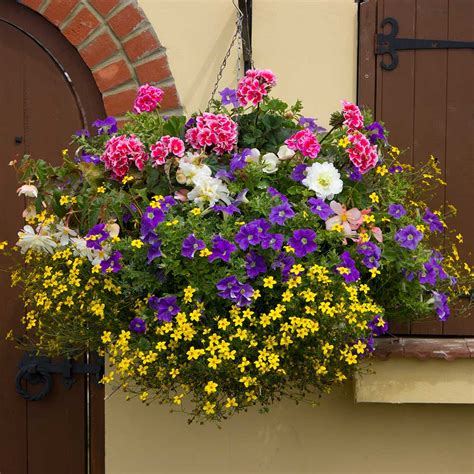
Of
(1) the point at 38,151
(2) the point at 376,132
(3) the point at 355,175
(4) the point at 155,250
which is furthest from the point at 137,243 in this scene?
(1) the point at 38,151

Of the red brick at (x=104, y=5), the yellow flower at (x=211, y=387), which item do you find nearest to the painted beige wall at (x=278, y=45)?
the red brick at (x=104, y=5)

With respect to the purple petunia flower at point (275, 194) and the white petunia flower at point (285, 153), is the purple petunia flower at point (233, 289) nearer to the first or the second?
the purple petunia flower at point (275, 194)

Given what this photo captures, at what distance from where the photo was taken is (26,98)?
2.85 meters

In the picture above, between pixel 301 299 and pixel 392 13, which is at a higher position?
pixel 392 13

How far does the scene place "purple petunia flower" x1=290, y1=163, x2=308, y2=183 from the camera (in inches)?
84.7

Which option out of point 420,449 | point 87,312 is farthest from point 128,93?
point 420,449

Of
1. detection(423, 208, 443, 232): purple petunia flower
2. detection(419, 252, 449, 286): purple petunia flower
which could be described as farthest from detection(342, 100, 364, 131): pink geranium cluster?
detection(419, 252, 449, 286): purple petunia flower

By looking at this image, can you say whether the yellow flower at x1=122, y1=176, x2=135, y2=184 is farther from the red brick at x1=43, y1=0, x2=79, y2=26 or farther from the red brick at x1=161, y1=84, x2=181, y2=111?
the red brick at x1=43, y1=0, x2=79, y2=26

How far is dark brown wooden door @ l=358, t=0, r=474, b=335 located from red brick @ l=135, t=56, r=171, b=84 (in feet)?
2.47

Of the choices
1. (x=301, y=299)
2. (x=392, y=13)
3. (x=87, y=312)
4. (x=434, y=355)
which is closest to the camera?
(x=301, y=299)

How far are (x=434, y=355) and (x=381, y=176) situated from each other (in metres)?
0.60

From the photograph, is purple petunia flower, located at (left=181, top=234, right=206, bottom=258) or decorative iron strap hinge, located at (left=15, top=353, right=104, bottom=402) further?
decorative iron strap hinge, located at (left=15, top=353, right=104, bottom=402)

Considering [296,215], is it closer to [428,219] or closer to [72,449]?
[428,219]

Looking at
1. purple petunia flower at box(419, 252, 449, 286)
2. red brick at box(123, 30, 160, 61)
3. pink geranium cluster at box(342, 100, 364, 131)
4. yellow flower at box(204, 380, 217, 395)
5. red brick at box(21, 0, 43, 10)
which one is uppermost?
red brick at box(21, 0, 43, 10)
